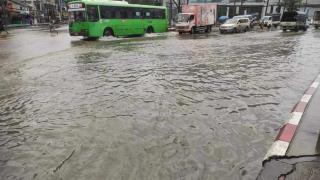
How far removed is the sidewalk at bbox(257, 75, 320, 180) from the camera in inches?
155

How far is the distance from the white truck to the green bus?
3828mm

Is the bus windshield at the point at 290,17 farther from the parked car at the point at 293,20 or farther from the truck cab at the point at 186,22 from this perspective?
the truck cab at the point at 186,22

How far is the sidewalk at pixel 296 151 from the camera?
12.9 feet

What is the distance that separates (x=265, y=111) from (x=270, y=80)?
11.1ft

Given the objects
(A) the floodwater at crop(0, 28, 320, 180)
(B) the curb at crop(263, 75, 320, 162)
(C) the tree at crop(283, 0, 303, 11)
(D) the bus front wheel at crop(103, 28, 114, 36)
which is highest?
Result: (C) the tree at crop(283, 0, 303, 11)

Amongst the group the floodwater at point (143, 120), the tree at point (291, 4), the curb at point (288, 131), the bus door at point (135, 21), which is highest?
the tree at point (291, 4)

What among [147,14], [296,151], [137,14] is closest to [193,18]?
[147,14]

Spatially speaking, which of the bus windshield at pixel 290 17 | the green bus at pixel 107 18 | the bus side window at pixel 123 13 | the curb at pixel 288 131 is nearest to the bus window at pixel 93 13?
the green bus at pixel 107 18

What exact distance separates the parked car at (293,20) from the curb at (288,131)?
114 feet

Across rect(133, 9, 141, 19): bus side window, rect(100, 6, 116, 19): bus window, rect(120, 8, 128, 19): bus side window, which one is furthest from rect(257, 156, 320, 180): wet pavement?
rect(133, 9, 141, 19): bus side window

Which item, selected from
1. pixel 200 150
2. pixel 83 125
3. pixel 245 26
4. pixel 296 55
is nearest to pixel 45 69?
pixel 83 125

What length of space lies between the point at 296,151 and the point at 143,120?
2.76m

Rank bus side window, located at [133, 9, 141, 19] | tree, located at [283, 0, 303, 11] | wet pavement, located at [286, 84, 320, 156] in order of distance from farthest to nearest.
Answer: tree, located at [283, 0, 303, 11]
bus side window, located at [133, 9, 141, 19]
wet pavement, located at [286, 84, 320, 156]

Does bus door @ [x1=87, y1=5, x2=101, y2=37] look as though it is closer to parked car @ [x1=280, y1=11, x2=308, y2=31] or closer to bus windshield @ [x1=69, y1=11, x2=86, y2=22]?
bus windshield @ [x1=69, y1=11, x2=86, y2=22]
